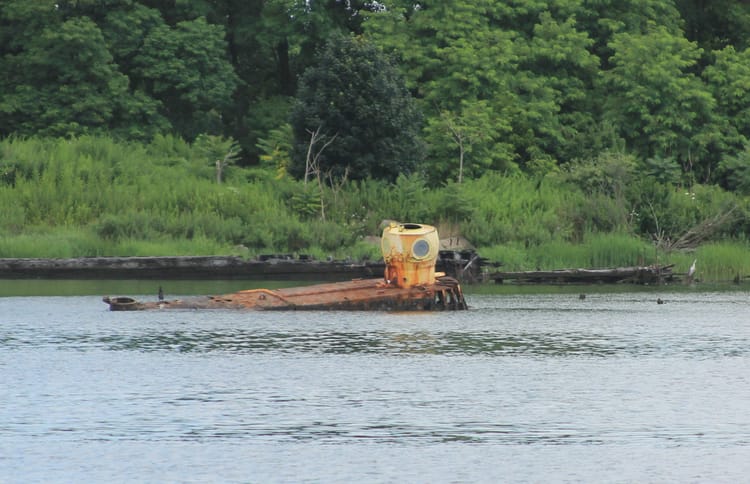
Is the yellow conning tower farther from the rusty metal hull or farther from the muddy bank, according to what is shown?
the muddy bank

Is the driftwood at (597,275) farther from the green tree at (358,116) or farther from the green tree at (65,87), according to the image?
the green tree at (65,87)

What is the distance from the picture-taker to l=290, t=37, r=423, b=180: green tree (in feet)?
176

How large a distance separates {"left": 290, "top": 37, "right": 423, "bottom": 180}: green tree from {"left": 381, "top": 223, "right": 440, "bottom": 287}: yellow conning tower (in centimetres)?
1738

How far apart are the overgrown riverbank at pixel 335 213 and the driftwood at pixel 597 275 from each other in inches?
93.0

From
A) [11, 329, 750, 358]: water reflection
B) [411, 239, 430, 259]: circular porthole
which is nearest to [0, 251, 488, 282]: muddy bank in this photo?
[411, 239, 430, 259]: circular porthole

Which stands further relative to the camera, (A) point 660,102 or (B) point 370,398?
(A) point 660,102

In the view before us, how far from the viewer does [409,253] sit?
35.8m

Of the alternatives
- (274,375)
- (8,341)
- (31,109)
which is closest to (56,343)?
(8,341)

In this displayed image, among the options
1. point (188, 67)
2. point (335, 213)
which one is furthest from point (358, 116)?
point (188, 67)

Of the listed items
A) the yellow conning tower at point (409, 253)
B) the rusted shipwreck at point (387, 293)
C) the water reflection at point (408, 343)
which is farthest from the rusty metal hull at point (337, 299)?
the water reflection at point (408, 343)

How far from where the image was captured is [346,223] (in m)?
51.6

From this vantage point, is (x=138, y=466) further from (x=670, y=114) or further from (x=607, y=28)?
(x=607, y=28)

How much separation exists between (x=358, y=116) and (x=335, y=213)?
3.68 m

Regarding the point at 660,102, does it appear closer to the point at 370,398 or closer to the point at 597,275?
the point at 597,275
